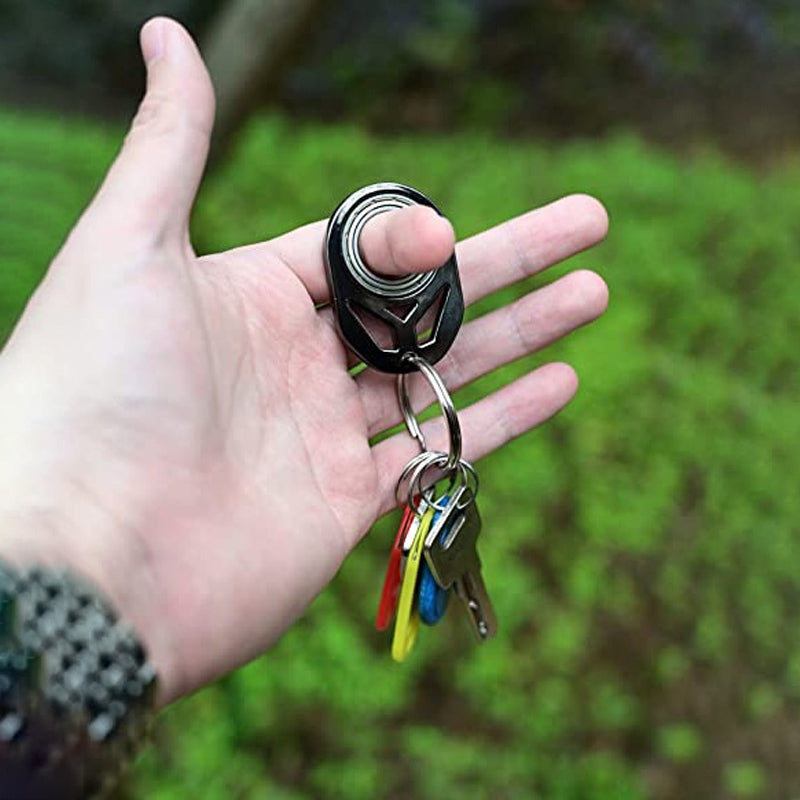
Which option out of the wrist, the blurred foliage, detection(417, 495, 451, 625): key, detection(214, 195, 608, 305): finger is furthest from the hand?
the blurred foliage

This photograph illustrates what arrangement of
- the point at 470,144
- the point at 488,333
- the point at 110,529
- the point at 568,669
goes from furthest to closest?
the point at 470,144
the point at 568,669
the point at 488,333
the point at 110,529

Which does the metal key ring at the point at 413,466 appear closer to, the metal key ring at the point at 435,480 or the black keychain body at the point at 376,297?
the metal key ring at the point at 435,480

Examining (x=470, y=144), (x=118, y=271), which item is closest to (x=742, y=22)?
(x=470, y=144)

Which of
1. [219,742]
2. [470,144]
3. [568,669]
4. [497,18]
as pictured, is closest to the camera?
[219,742]

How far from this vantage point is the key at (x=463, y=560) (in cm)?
138

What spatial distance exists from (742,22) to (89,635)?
14.2 feet

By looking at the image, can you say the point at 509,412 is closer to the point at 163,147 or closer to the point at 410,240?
the point at 410,240

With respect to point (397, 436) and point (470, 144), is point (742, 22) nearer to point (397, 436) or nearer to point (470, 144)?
point (470, 144)

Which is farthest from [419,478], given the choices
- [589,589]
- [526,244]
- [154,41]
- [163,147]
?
[589,589]

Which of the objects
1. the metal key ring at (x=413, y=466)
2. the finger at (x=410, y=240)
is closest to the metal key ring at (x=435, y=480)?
the metal key ring at (x=413, y=466)

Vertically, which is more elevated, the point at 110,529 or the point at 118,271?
the point at 118,271

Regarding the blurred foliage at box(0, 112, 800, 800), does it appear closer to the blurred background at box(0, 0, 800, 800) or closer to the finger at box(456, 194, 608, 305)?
the blurred background at box(0, 0, 800, 800)

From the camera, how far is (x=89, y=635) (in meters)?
1.06

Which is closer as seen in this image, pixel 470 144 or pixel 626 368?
pixel 626 368
